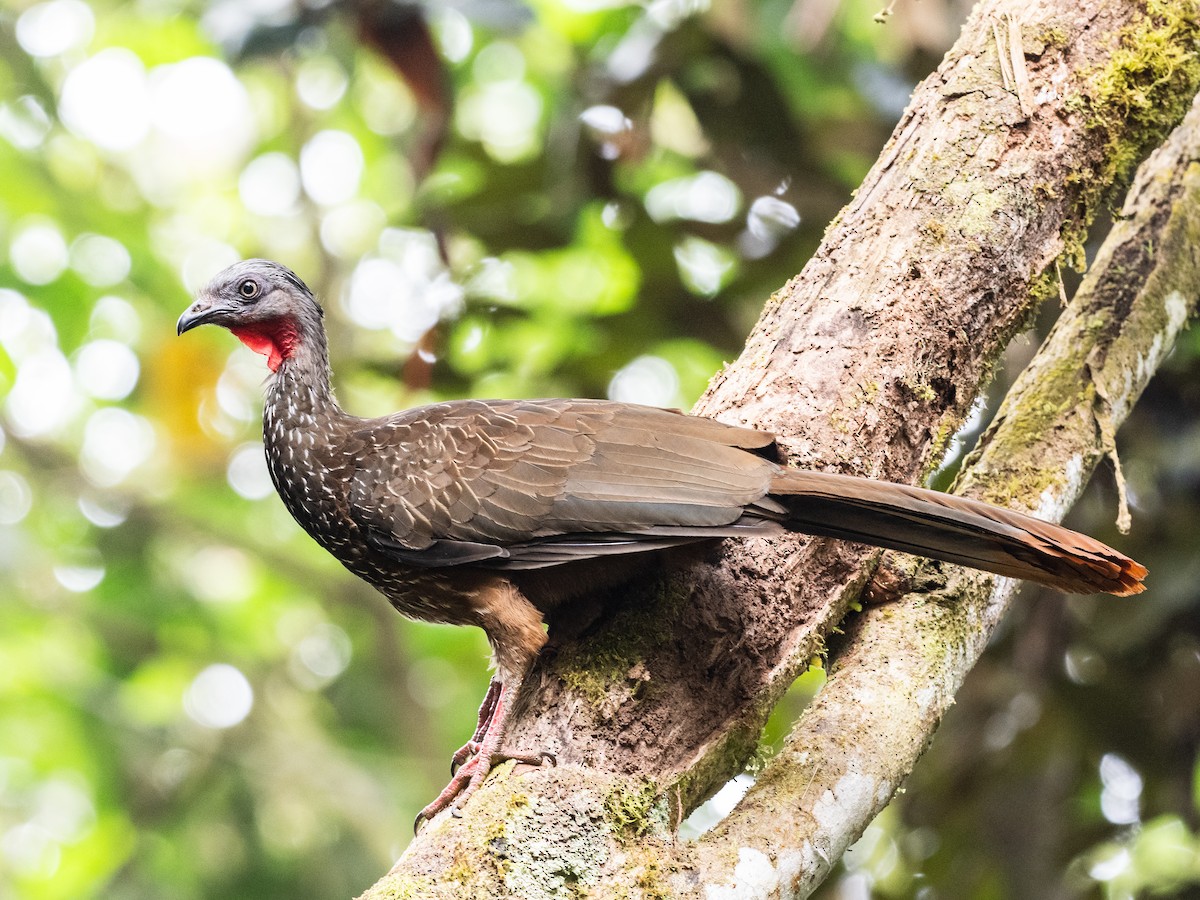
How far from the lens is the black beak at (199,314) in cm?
353

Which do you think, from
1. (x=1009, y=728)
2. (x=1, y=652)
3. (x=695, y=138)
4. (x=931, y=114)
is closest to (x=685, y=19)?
(x=695, y=138)

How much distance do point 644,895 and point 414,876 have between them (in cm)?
42

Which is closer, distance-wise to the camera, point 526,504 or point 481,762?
point 481,762

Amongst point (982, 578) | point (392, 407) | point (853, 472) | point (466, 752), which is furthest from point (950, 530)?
point (392, 407)

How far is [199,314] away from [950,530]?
7.06 ft

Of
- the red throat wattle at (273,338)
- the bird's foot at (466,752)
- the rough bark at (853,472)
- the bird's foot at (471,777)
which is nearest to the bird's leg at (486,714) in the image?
the bird's foot at (466,752)

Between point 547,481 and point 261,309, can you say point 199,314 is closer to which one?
point 261,309

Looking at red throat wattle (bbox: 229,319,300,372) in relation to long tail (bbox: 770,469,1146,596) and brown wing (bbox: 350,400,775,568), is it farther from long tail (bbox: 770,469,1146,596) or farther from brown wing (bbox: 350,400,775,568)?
long tail (bbox: 770,469,1146,596)

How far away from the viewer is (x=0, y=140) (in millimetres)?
8102

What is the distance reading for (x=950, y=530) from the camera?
2.62m

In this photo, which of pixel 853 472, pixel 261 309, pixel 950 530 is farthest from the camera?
pixel 261 309

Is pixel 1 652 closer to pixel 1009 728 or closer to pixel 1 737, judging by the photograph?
pixel 1 737

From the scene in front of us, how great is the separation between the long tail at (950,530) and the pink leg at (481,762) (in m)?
0.77

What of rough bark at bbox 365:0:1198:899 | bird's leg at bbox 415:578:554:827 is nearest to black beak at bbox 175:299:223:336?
Answer: bird's leg at bbox 415:578:554:827
